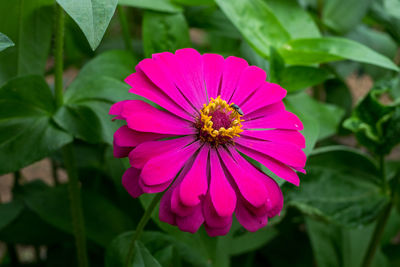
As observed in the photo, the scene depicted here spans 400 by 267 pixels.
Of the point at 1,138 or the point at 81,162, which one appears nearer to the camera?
the point at 1,138

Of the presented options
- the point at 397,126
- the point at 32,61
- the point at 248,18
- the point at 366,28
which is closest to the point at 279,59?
the point at 248,18

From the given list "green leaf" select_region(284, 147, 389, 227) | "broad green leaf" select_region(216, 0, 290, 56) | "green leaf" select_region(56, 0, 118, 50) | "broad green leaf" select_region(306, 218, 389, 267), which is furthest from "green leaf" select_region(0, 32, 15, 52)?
"broad green leaf" select_region(306, 218, 389, 267)

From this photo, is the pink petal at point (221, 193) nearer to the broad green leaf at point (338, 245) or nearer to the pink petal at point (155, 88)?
the pink petal at point (155, 88)

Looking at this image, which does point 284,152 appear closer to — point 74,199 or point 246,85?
point 246,85

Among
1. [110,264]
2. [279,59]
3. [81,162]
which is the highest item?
[279,59]

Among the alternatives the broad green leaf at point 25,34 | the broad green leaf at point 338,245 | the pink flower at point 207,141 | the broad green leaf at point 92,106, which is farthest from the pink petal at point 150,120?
the broad green leaf at point 338,245

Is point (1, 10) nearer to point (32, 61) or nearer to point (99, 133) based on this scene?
point (32, 61)

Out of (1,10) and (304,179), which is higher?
(1,10)
